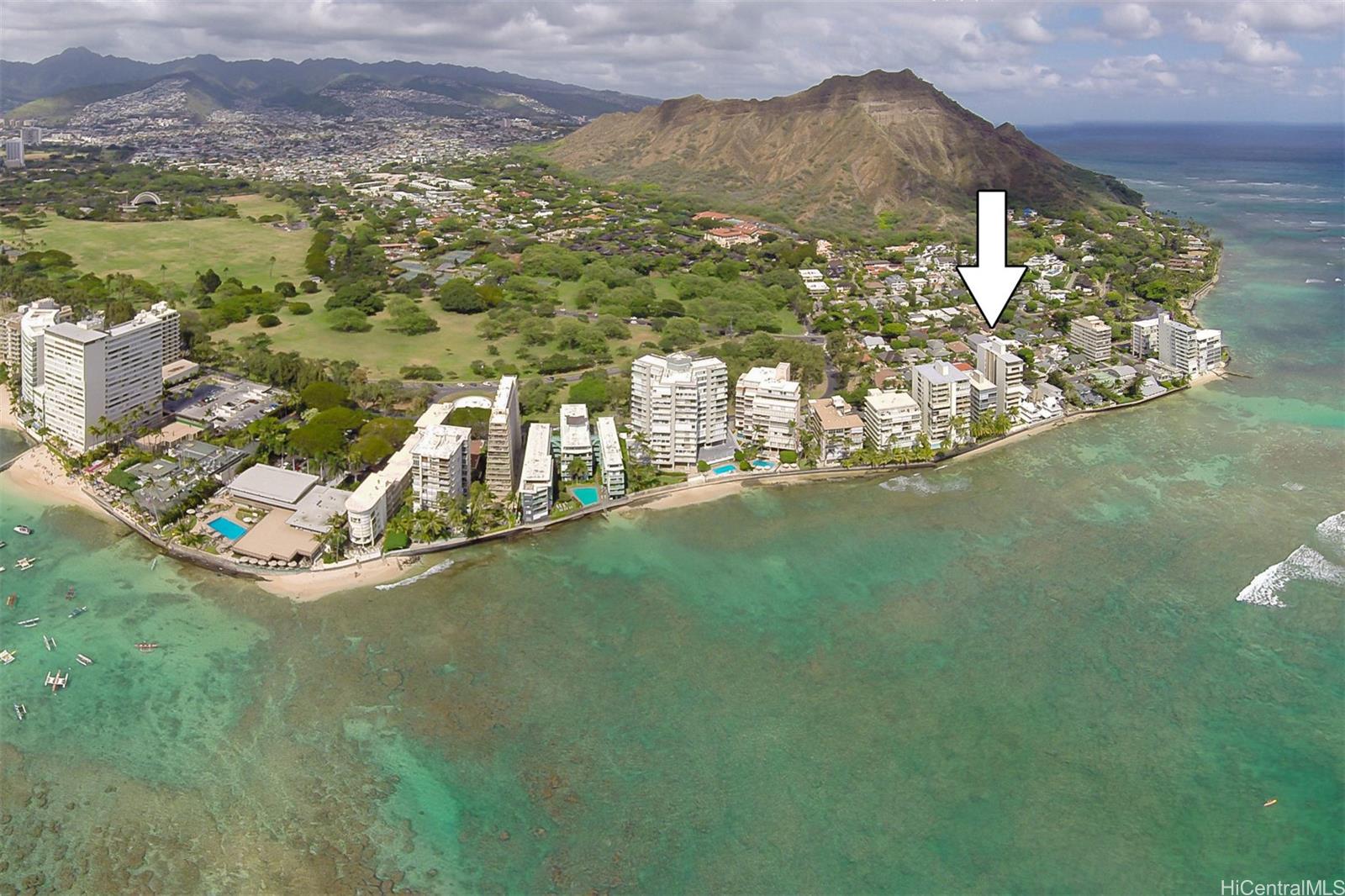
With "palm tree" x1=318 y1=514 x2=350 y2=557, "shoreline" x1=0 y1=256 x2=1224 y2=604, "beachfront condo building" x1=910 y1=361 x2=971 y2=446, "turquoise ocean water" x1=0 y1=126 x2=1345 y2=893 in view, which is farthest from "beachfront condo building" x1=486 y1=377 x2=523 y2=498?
"beachfront condo building" x1=910 y1=361 x2=971 y2=446

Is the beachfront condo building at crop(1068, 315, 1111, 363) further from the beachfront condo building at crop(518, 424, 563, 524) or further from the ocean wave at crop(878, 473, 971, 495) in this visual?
the beachfront condo building at crop(518, 424, 563, 524)

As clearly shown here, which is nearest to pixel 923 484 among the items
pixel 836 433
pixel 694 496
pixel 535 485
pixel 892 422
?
pixel 892 422

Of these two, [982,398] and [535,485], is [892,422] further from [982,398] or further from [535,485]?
[535,485]

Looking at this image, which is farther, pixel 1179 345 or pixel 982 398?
pixel 1179 345

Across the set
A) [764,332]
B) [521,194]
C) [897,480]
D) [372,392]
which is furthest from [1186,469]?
[521,194]

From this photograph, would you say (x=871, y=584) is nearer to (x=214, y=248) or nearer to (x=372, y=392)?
(x=372, y=392)

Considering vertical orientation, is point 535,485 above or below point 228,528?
above

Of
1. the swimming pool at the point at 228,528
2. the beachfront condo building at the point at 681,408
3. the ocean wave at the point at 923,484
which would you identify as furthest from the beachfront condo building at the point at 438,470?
the ocean wave at the point at 923,484

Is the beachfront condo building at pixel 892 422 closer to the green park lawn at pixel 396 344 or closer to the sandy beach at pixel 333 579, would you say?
the green park lawn at pixel 396 344
